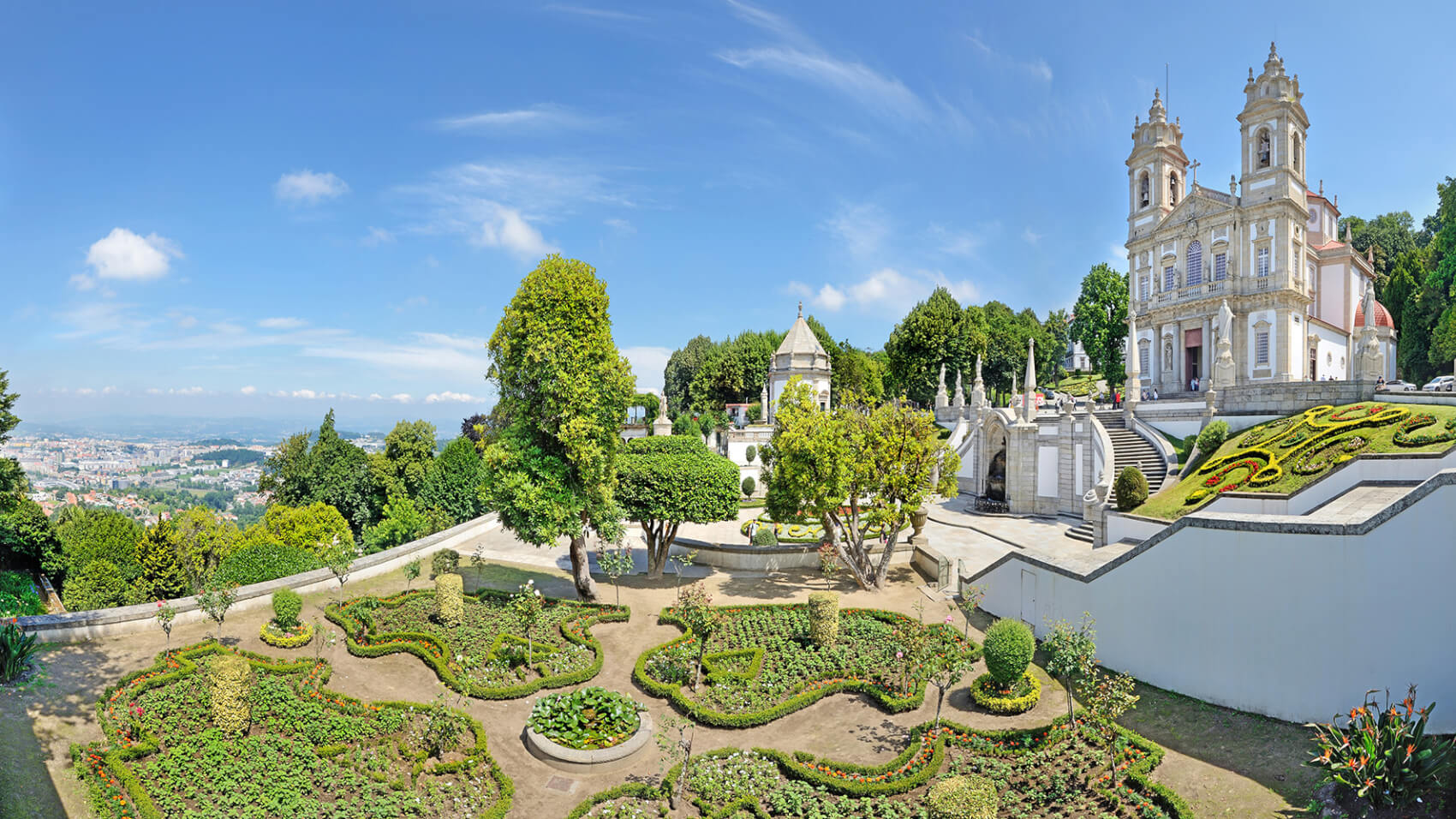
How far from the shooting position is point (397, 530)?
33562 mm

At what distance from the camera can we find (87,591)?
2370cm

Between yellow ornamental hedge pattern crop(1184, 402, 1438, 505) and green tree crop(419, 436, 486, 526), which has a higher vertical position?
yellow ornamental hedge pattern crop(1184, 402, 1438, 505)

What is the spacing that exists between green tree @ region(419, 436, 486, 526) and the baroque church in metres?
36.1

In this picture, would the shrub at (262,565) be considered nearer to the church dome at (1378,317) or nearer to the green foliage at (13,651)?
the green foliage at (13,651)

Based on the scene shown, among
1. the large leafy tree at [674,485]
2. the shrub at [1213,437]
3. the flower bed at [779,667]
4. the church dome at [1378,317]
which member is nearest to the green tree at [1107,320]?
the church dome at [1378,317]

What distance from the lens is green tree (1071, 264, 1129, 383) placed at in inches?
2263

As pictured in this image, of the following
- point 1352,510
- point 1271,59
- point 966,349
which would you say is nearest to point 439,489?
point 1352,510

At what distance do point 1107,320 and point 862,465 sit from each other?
151 feet

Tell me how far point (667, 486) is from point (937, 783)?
14.6 meters

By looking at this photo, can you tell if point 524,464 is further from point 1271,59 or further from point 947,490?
point 1271,59

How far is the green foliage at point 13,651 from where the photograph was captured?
14523 mm

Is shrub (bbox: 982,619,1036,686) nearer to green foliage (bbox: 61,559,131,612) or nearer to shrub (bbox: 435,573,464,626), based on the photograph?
shrub (bbox: 435,573,464,626)

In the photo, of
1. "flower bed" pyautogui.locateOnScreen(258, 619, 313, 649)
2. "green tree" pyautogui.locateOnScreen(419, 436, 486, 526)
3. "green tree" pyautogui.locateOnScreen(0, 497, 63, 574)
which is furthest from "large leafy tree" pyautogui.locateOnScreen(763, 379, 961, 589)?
"green tree" pyautogui.locateOnScreen(0, 497, 63, 574)

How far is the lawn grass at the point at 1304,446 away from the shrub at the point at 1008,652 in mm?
9736
